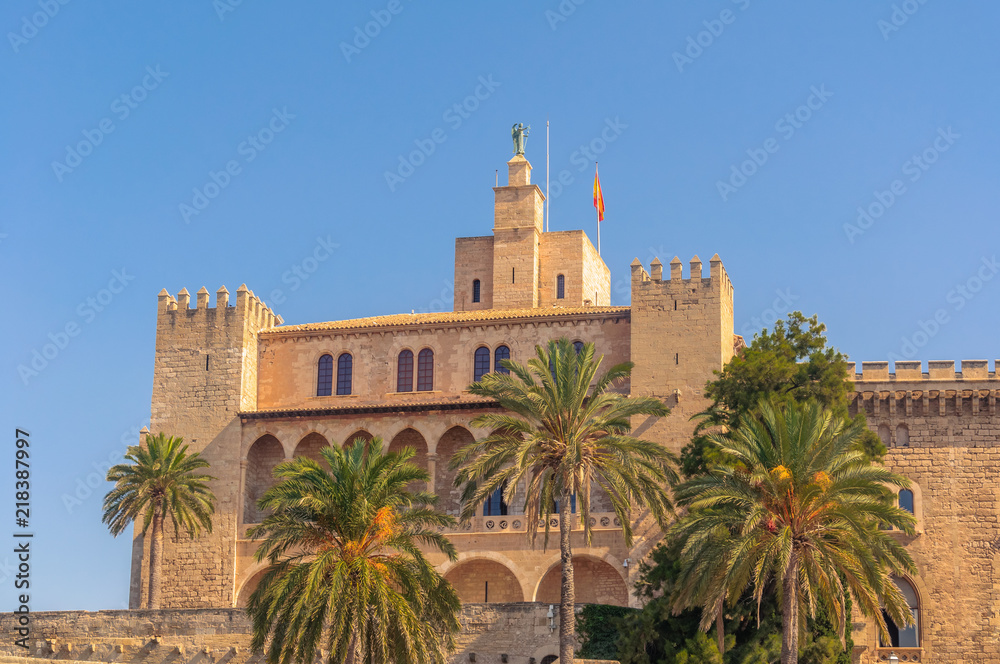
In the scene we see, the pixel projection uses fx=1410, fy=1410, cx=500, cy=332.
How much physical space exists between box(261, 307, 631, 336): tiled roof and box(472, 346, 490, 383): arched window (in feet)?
3.54

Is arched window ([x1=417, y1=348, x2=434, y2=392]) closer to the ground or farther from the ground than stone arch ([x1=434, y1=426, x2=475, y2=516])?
farther from the ground

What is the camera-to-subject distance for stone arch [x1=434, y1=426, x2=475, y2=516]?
4841 centimetres

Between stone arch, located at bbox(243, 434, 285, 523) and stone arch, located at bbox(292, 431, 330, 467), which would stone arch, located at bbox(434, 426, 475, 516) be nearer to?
stone arch, located at bbox(292, 431, 330, 467)

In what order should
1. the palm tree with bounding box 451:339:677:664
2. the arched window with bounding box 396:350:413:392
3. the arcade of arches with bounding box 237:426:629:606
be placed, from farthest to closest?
the arched window with bounding box 396:350:413:392
the arcade of arches with bounding box 237:426:629:606
the palm tree with bounding box 451:339:677:664

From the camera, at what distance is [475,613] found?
39.3m

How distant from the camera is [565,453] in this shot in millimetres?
34594

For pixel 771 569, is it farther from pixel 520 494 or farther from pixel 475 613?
pixel 520 494

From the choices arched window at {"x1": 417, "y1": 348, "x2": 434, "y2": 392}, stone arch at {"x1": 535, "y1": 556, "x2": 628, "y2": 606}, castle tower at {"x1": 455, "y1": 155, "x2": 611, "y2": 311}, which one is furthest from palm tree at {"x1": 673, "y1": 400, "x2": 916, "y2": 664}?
castle tower at {"x1": 455, "y1": 155, "x2": 611, "y2": 311}

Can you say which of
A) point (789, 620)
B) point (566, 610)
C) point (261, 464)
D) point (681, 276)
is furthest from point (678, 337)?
point (789, 620)

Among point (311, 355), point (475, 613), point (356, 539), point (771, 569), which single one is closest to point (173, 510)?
point (311, 355)

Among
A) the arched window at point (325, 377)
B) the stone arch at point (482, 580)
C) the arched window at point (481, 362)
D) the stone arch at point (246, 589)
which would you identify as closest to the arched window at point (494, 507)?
the stone arch at point (482, 580)

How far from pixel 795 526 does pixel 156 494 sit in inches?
886

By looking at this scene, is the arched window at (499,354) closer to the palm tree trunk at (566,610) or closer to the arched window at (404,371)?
the arched window at (404,371)

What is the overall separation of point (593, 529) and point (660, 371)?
5.73m
